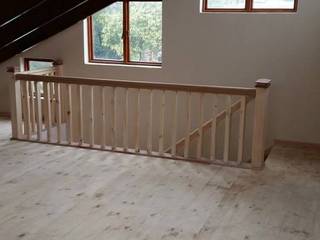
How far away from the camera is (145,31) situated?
5969 millimetres

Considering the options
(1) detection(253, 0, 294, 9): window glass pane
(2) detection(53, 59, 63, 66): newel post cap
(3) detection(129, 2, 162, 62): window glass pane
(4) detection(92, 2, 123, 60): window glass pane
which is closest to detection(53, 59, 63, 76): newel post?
(2) detection(53, 59, 63, 66): newel post cap

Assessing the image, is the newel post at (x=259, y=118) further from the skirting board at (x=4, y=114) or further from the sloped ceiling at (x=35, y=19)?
the skirting board at (x=4, y=114)

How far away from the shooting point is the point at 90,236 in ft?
9.43

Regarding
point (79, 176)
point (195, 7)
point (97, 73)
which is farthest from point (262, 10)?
point (79, 176)

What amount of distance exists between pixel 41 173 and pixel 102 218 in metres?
1.17

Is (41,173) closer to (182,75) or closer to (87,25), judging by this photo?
(182,75)

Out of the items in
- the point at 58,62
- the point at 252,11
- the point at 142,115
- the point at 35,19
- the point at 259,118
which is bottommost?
the point at 142,115

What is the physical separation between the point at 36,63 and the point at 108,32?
131 centimetres

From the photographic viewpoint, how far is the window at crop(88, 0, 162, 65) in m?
5.90

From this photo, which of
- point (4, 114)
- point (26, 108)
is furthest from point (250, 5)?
point (4, 114)

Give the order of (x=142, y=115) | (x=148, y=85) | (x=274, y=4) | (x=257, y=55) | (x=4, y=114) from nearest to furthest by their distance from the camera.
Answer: (x=148, y=85) < (x=274, y=4) < (x=257, y=55) < (x=142, y=115) < (x=4, y=114)

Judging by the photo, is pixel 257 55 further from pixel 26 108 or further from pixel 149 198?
pixel 26 108

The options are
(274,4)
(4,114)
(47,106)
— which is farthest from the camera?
(4,114)

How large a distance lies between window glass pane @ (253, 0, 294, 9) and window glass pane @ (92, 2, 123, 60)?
76.3 inches
